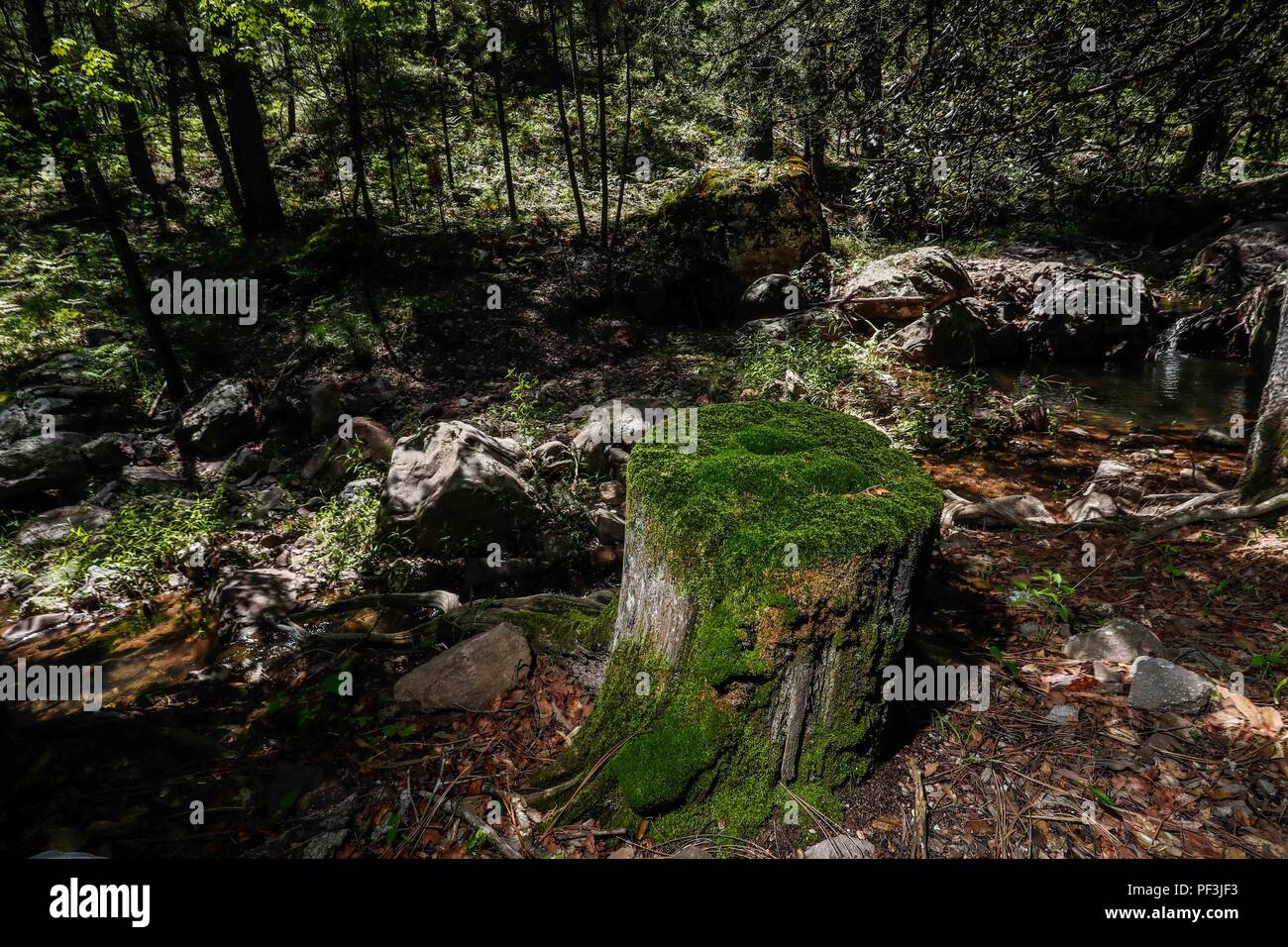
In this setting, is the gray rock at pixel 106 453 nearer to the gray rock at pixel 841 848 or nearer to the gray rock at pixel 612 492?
the gray rock at pixel 612 492

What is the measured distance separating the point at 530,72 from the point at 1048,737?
2230 cm

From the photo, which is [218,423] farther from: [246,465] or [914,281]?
[914,281]

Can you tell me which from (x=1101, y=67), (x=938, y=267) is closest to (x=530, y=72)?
(x=938, y=267)

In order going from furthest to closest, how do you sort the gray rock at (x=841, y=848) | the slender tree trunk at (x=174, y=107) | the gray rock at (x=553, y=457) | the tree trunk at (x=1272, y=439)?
the slender tree trunk at (x=174, y=107)
the gray rock at (x=553, y=457)
the tree trunk at (x=1272, y=439)
the gray rock at (x=841, y=848)

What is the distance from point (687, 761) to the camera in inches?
85.7

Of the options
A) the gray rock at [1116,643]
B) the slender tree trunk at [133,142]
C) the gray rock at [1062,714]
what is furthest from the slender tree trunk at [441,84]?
the gray rock at [1062,714]

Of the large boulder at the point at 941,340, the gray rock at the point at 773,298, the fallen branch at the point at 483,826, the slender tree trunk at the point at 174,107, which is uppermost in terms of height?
the slender tree trunk at the point at 174,107

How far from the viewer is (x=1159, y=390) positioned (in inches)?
329

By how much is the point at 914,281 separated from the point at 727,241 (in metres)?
3.31

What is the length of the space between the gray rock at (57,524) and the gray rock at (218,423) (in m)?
1.49

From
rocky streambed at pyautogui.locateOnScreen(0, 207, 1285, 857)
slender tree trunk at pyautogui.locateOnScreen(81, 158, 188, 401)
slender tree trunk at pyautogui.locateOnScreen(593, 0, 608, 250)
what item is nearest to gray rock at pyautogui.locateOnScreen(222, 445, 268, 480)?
rocky streambed at pyautogui.locateOnScreen(0, 207, 1285, 857)

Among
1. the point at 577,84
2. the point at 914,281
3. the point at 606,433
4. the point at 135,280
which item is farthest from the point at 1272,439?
the point at 577,84

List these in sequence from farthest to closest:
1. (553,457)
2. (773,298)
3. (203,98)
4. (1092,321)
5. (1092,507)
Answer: (203,98), (773,298), (1092,321), (553,457), (1092,507)

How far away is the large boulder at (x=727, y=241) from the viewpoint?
10297mm
